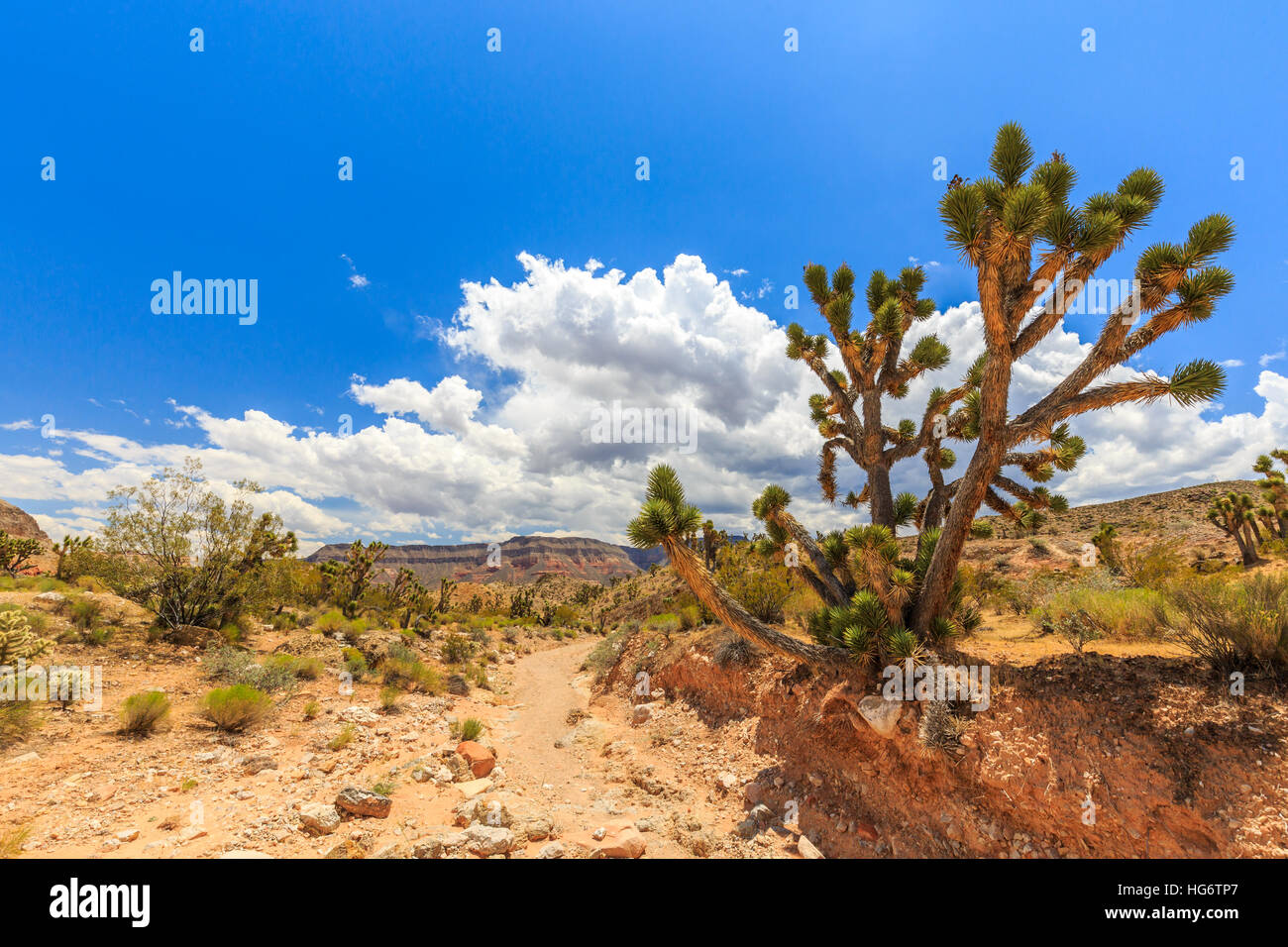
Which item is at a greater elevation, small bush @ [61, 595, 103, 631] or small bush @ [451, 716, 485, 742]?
small bush @ [61, 595, 103, 631]

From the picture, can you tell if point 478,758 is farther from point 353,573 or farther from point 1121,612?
point 353,573

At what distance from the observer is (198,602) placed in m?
11.7

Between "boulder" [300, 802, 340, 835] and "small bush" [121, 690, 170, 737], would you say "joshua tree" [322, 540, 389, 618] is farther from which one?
"boulder" [300, 802, 340, 835]

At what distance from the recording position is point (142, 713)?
6.73 m

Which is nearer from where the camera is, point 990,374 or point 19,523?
point 990,374

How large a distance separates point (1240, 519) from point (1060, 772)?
3106 cm

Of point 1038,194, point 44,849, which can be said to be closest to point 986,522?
point 1038,194

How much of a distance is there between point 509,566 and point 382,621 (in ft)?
391

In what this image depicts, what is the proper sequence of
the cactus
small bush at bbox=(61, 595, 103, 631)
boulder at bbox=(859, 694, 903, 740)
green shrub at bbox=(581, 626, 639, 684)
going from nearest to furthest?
boulder at bbox=(859, 694, 903, 740) → the cactus → small bush at bbox=(61, 595, 103, 631) → green shrub at bbox=(581, 626, 639, 684)

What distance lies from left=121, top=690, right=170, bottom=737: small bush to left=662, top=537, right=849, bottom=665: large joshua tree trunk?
807cm

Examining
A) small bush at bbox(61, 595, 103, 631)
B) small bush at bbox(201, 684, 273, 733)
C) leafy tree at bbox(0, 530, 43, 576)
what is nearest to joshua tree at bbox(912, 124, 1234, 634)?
small bush at bbox(201, 684, 273, 733)

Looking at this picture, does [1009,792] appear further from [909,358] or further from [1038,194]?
[909,358]

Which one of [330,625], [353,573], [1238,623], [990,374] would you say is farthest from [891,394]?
[353,573]

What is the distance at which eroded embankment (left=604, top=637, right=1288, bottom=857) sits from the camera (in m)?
4.30
